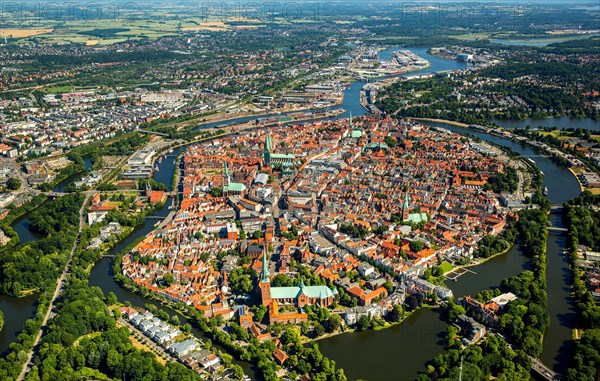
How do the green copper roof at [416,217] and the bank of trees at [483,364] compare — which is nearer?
the bank of trees at [483,364]

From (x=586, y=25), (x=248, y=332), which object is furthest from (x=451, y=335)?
(x=586, y=25)

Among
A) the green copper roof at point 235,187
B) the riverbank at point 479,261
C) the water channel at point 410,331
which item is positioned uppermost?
the green copper roof at point 235,187

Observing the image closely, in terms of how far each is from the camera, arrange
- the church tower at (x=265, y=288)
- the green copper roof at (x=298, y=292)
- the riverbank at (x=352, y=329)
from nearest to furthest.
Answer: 1. the riverbank at (x=352, y=329)
2. the church tower at (x=265, y=288)
3. the green copper roof at (x=298, y=292)

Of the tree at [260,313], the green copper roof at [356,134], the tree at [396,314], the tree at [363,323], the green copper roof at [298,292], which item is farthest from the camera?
the green copper roof at [356,134]

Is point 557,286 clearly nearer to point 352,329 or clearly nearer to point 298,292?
point 352,329

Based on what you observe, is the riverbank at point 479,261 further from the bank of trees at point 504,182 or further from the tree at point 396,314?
the bank of trees at point 504,182

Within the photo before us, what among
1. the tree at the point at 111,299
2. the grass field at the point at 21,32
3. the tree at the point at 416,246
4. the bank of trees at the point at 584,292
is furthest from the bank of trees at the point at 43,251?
the grass field at the point at 21,32

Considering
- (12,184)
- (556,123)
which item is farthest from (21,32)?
(556,123)

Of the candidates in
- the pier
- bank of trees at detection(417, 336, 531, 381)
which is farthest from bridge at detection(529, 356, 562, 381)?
the pier
